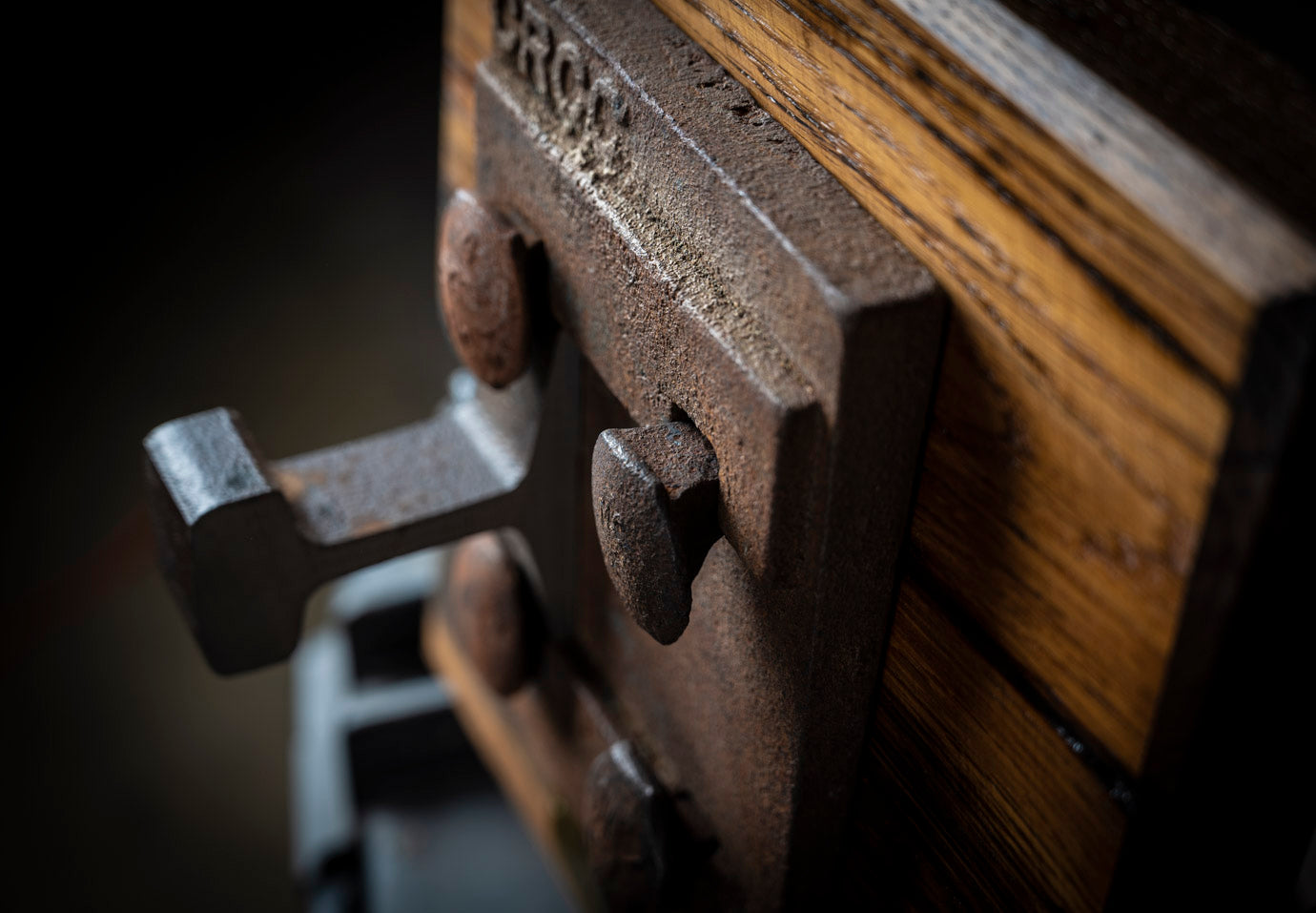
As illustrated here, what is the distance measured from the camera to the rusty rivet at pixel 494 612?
91 cm

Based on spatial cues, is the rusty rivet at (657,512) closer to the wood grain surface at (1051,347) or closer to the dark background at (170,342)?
the wood grain surface at (1051,347)

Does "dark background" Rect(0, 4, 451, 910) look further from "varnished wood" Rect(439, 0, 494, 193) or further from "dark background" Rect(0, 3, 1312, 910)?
"varnished wood" Rect(439, 0, 494, 193)

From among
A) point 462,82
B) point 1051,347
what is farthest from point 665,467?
point 462,82

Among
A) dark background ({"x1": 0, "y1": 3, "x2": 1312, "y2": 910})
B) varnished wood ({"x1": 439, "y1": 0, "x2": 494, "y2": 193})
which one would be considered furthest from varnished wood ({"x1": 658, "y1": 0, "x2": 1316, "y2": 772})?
dark background ({"x1": 0, "y1": 3, "x2": 1312, "y2": 910})

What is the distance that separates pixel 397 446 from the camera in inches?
35.0

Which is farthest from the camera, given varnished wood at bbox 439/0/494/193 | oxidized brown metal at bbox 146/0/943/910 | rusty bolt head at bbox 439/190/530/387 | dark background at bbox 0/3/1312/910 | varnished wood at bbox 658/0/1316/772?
dark background at bbox 0/3/1312/910

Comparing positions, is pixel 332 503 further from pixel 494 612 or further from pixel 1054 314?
pixel 1054 314

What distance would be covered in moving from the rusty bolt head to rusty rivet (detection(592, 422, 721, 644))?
6.8 inches

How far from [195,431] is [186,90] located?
1.39 metres

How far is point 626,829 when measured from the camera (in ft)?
2.46

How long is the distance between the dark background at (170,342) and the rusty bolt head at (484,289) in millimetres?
1231

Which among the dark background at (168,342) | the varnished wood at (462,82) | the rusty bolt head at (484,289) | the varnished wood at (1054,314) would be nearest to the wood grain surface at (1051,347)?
the varnished wood at (1054,314)

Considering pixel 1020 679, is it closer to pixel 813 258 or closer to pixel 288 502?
pixel 813 258

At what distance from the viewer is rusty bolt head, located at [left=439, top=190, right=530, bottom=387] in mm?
710
